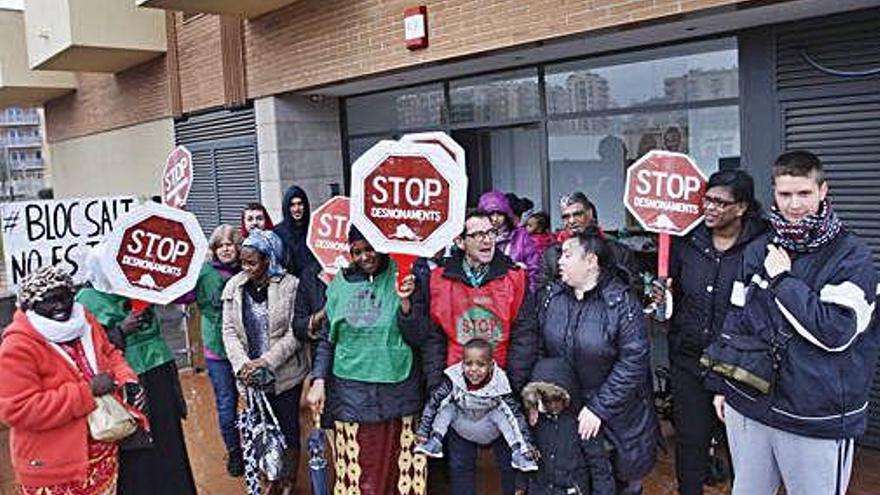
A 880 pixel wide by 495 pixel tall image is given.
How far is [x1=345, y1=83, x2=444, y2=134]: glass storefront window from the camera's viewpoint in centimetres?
850

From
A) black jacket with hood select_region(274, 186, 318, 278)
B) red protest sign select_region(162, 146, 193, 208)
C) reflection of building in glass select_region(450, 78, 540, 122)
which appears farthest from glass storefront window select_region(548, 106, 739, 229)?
red protest sign select_region(162, 146, 193, 208)

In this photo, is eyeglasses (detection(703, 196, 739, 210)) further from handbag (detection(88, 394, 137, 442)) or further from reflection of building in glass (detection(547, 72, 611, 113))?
reflection of building in glass (detection(547, 72, 611, 113))

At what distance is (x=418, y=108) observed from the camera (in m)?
8.66

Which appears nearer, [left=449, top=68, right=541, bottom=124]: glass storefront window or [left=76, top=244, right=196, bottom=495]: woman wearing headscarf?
[left=76, top=244, right=196, bottom=495]: woman wearing headscarf

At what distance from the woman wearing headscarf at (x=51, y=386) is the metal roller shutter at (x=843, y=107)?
4551 millimetres

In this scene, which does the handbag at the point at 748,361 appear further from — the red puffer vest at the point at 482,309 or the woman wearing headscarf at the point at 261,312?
the woman wearing headscarf at the point at 261,312

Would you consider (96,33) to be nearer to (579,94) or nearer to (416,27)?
(416,27)

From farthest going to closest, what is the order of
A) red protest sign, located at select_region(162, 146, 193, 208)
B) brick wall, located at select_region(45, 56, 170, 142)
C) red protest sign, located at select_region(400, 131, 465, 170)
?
brick wall, located at select_region(45, 56, 170, 142)
red protest sign, located at select_region(162, 146, 193, 208)
red protest sign, located at select_region(400, 131, 465, 170)

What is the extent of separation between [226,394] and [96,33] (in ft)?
26.4

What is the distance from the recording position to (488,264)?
3.60 m

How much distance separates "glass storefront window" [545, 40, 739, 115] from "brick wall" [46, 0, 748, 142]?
3.43 feet

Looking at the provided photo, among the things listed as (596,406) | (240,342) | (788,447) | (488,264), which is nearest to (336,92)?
(240,342)

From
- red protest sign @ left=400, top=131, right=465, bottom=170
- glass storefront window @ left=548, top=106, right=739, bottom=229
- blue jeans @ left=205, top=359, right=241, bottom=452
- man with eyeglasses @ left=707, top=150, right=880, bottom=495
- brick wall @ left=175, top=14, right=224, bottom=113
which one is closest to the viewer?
man with eyeglasses @ left=707, top=150, right=880, bottom=495

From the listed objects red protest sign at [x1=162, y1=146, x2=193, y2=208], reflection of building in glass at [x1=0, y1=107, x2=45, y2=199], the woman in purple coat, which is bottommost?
the woman in purple coat
